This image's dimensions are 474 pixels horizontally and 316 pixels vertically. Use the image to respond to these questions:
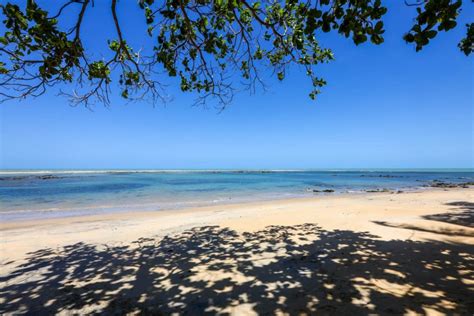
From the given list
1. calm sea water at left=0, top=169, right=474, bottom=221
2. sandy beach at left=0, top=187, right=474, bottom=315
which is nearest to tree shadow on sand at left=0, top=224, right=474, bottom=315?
sandy beach at left=0, top=187, right=474, bottom=315

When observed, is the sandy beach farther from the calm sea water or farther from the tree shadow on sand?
the calm sea water

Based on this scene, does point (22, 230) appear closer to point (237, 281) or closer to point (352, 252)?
point (237, 281)

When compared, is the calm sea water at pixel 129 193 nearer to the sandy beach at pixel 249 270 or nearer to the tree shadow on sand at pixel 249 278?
the sandy beach at pixel 249 270

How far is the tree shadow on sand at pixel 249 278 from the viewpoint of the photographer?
4.06m

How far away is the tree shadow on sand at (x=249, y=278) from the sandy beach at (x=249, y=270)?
22 mm

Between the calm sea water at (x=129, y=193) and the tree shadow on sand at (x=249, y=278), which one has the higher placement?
the tree shadow on sand at (x=249, y=278)

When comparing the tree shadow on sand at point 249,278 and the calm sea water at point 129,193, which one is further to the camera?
the calm sea water at point 129,193

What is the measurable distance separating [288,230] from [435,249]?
415 centimetres

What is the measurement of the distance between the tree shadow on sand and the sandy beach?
22 millimetres

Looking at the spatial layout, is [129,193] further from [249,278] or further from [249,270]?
[249,278]

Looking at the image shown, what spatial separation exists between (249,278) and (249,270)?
0.39 metres

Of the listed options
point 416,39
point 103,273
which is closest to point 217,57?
point 416,39

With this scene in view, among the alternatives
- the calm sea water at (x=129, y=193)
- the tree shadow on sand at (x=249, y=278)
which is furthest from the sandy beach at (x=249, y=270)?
the calm sea water at (x=129, y=193)

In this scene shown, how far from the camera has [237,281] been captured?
194 inches
